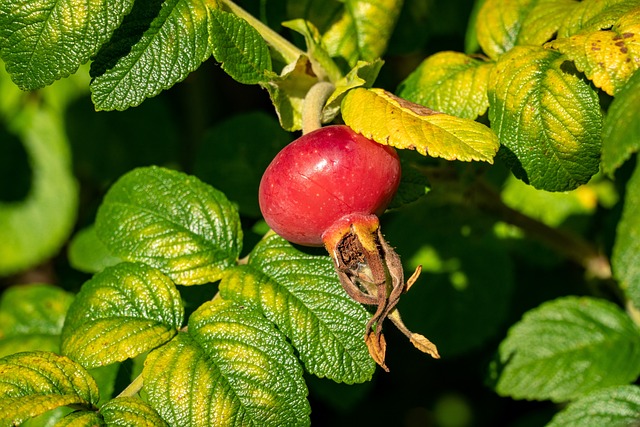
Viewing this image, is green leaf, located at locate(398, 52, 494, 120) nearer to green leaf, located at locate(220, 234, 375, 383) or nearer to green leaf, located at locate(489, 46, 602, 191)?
green leaf, located at locate(489, 46, 602, 191)

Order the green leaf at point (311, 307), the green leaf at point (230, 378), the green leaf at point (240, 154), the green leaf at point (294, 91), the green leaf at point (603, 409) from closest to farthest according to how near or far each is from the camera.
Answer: the green leaf at point (230, 378)
the green leaf at point (311, 307)
the green leaf at point (294, 91)
the green leaf at point (603, 409)
the green leaf at point (240, 154)

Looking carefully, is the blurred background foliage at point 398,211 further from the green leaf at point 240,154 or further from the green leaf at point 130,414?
the green leaf at point 130,414

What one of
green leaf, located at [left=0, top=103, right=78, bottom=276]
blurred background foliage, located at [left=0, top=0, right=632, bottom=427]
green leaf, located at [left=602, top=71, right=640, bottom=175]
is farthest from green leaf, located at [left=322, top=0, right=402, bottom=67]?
green leaf, located at [left=0, top=103, right=78, bottom=276]

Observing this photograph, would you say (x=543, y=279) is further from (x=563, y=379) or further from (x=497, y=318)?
(x=563, y=379)

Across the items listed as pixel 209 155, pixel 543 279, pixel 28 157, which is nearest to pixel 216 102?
pixel 28 157

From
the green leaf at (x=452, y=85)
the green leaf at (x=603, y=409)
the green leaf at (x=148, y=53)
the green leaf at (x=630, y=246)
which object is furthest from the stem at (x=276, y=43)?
the green leaf at (x=603, y=409)

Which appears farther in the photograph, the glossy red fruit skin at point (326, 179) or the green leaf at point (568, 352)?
the green leaf at point (568, 352)
